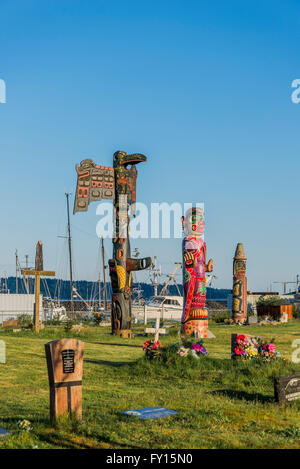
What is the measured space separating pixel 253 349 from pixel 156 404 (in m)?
6.32

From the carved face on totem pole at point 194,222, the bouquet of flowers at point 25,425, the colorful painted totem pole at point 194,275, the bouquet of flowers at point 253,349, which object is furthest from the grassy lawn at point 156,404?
the carved face on totem pole at point 194,222

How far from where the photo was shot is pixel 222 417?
34.0 feet

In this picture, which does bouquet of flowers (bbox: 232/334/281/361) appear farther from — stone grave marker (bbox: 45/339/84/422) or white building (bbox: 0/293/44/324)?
white building (bbox: 0/293/44/324)

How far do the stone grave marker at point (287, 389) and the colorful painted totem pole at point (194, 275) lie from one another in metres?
14.5

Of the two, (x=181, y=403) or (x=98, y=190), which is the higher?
(x=98, y=190)

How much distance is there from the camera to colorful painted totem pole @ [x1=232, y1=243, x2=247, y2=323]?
40312 millimetres

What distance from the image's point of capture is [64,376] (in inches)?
376

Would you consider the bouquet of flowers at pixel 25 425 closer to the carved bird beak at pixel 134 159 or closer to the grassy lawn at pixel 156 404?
the grassy lawn at pixel 156 404

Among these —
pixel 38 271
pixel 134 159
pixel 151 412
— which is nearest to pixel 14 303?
pixel 38 271

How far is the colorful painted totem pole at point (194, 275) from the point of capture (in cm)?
2653
